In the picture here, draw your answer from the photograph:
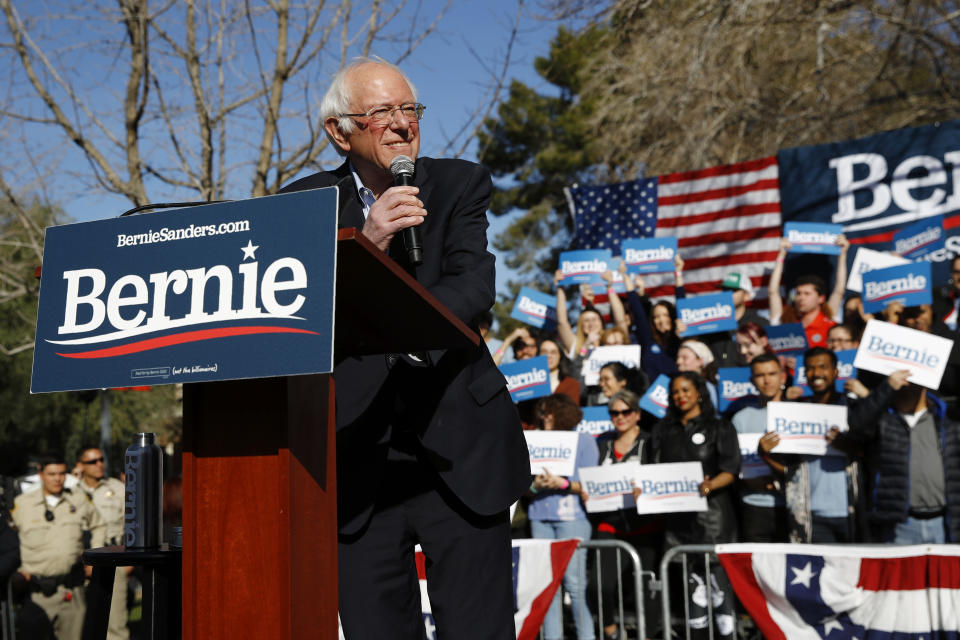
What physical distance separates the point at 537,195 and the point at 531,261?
2646mm

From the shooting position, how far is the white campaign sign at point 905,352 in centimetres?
646

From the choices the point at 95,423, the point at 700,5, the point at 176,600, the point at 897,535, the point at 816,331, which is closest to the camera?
the point at 176,600

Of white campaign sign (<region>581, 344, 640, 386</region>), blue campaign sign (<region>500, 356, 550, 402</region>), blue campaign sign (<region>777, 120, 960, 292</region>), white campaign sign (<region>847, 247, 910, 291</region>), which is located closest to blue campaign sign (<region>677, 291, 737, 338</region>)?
white campaign sign (<region>581, 344, 640, 386</region>)

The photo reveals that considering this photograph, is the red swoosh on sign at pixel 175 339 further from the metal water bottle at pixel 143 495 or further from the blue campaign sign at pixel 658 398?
the blue campaign sign at pixel 658 398

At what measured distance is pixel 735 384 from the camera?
7949mm

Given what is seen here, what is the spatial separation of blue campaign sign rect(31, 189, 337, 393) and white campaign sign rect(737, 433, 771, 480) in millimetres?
5811

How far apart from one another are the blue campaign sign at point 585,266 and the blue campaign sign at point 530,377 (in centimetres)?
215

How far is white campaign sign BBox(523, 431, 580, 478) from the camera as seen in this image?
7312 millimetres

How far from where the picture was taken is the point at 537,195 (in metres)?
34.4

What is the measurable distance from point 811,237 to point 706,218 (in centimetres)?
219

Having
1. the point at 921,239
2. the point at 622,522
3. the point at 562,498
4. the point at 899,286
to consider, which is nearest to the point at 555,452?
the point at 562,498

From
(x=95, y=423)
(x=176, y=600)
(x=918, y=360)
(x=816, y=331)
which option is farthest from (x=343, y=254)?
(x=95, y=423)

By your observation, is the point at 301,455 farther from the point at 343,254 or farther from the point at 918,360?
the point at 918,360

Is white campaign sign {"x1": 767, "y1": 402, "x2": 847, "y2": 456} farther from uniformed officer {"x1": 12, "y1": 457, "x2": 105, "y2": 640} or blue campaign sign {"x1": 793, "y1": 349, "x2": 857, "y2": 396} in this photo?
uniformed officer {"x1": 12, "y1": 457, "x2": 105, "y2": 640}
